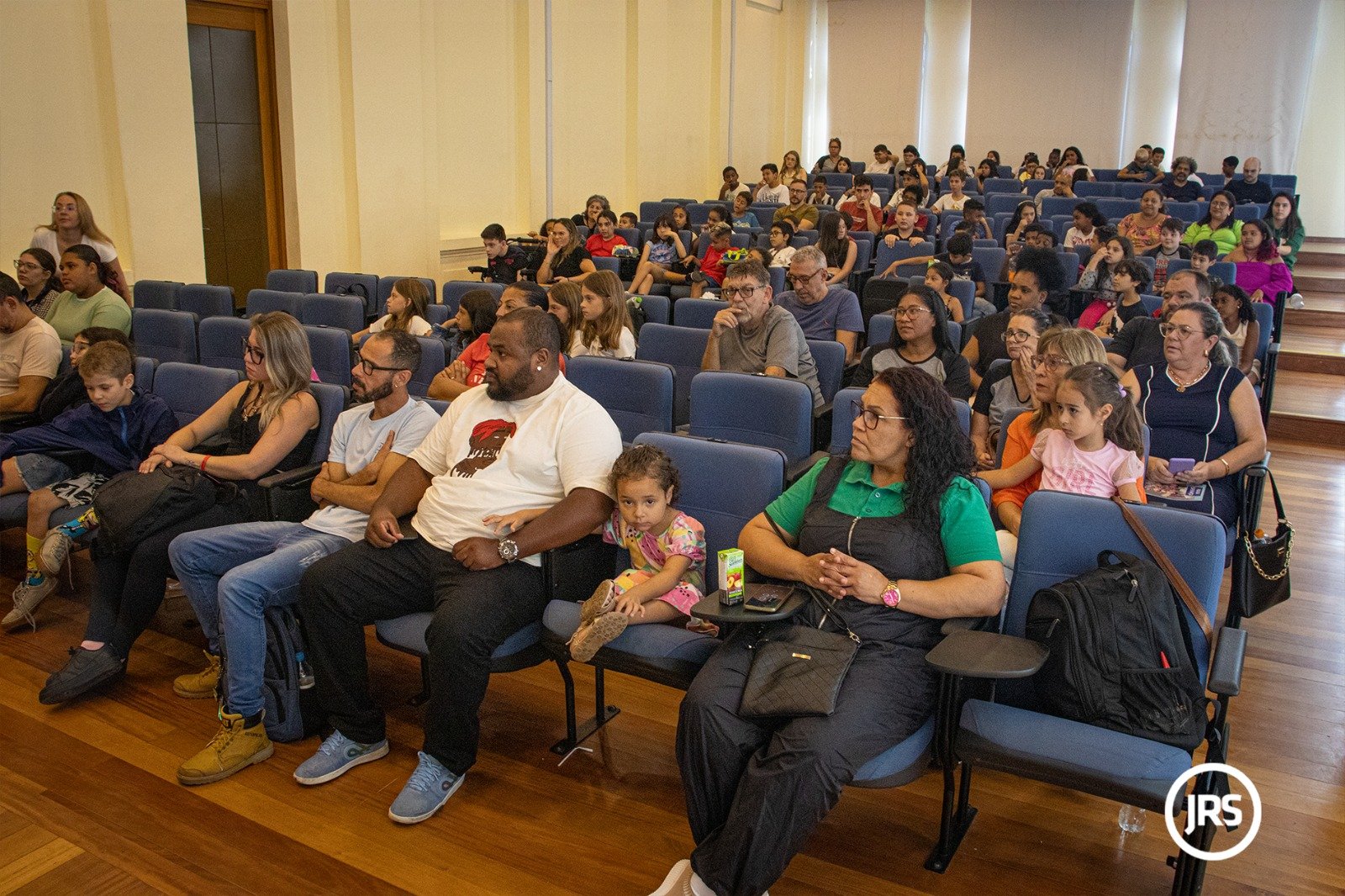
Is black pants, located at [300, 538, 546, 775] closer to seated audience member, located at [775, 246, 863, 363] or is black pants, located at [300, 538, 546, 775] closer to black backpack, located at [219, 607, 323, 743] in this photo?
black backpack, located at [219, 607, 323, 743]

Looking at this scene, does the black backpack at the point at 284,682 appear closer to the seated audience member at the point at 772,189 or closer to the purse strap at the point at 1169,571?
the purse strap at the point at 1169,571

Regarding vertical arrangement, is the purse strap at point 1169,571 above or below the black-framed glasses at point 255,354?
below

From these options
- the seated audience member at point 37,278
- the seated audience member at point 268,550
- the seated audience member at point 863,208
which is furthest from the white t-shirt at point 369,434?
the seated audience member at point 863,208

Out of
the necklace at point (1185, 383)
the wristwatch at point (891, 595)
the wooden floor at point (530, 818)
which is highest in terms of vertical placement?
the necklace at point (1185, 383)

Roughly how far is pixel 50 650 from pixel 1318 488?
5382 millimetres

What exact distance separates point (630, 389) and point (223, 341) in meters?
2.36

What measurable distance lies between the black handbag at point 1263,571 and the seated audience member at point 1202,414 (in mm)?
483

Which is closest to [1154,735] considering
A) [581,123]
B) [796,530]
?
[796,530]

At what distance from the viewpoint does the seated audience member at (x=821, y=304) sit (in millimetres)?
4973

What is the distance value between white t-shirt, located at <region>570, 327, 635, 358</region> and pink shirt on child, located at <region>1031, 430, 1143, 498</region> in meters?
2.01

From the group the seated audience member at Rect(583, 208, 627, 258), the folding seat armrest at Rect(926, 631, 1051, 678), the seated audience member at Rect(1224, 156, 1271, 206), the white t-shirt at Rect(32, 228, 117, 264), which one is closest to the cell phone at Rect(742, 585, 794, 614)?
the folding seat armrest at Rect(926, 631, 1051, 678)

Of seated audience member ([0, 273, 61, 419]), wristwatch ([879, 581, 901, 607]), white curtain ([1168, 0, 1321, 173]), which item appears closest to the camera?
wristwatch ([879, 581, 901, 607])

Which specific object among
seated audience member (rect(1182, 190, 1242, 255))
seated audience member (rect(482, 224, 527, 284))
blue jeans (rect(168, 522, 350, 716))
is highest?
seated audience member (rect(1182, 190, 1242, 255))

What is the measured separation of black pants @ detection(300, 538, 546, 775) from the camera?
2.57 m
